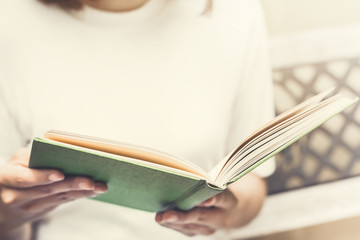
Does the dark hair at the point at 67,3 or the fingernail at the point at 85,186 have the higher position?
the dark hair at the point at 67,3

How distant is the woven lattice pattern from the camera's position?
836mm

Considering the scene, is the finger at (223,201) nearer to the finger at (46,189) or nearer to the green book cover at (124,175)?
the green book cover at (124,175)

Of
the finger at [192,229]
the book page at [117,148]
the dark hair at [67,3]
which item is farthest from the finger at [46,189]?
the dark hair at [67,3]

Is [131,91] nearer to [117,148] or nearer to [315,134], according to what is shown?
[117,148]

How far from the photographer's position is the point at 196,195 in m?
0.52

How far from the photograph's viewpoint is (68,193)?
1.96 ft

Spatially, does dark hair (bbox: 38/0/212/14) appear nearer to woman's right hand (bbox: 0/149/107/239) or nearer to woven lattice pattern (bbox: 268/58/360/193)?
woman's right hand (bbox: 0/149/107/239)

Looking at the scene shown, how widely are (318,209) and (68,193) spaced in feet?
1.95

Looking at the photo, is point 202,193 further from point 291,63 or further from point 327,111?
point 291,63

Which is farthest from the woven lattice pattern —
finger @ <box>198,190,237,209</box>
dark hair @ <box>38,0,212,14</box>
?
dark hair @ <box>38,0,212,14</box>

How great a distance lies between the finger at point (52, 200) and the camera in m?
0.60

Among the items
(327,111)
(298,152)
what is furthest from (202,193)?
(298,152)

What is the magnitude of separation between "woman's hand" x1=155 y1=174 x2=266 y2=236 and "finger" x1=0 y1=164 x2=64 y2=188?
0.69 ft

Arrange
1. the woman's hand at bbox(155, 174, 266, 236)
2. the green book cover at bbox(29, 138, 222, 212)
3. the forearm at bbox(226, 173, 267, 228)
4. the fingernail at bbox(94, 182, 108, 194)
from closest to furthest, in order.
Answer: the green book cover at bbox(29, 138, 222, 212), the fingernail at bbox(94, 182, 108, 194), the woman's hand at bbox(155, 174, 266, 236), the forearm at bbox(226, 173, 267, 228)
